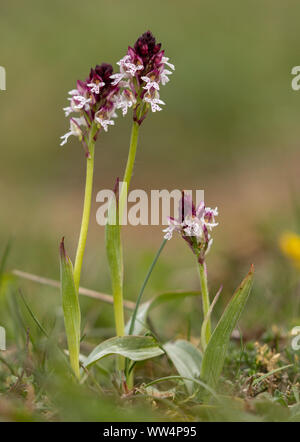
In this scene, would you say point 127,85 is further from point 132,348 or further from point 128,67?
point 132,348

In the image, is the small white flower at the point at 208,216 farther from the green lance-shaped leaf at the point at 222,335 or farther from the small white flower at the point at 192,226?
the green lance-shaped leaf at the point at 222,335

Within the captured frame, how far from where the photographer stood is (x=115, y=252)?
8.45 feet

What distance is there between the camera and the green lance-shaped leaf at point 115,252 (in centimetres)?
251

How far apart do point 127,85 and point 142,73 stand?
0.08 m

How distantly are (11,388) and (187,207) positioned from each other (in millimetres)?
934

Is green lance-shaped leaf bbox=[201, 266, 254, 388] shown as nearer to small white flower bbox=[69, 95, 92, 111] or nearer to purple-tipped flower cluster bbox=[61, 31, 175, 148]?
purple-tipped flower cluster bbox=[61, 31, 175, 148]

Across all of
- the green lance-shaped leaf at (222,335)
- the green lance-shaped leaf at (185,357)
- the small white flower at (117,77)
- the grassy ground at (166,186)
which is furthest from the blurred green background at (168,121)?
the small white flower at (117,77)

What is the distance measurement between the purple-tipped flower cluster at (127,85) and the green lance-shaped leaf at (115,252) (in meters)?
0.31

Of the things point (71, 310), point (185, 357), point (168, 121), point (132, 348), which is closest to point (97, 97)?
point (71, 310)

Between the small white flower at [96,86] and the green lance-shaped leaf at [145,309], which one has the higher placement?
the small white flower at [96,86]

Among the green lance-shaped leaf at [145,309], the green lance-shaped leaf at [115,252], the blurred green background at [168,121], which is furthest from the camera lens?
the blurred green background at [168,121]

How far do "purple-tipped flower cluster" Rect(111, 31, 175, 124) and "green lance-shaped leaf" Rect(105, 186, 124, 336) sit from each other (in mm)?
388
